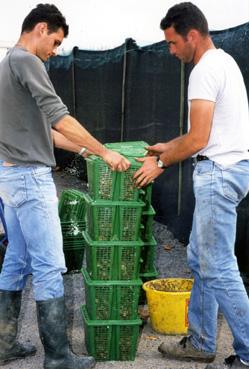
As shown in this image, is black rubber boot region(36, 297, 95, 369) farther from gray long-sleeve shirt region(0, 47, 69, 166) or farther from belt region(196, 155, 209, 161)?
belt region(196, 155, 209, 161)

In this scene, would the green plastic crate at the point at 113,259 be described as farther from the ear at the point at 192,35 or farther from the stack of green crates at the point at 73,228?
the stack of green crates at the point at 73,228

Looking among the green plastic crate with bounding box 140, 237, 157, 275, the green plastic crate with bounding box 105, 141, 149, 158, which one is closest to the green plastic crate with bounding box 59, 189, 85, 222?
the green plastic crate with bounding box 140, 237, 157, 275

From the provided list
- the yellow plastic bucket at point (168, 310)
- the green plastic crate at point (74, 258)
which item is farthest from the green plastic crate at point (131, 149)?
the green plastic crate at point (74, 258)

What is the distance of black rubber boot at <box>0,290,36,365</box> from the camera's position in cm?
480

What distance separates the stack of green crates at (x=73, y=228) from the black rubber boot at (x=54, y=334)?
102 inches

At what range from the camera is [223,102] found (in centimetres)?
425

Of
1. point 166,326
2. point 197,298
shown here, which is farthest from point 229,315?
point 166,326

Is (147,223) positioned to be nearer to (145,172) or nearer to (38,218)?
(145,172)

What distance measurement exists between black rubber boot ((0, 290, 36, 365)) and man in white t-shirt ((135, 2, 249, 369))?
1.41 m

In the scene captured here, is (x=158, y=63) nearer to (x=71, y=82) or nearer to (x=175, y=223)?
(x=175, y=223)

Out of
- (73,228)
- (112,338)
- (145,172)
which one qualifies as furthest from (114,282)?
(73,228)

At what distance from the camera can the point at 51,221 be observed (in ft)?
14.6

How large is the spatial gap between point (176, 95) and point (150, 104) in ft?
3.18

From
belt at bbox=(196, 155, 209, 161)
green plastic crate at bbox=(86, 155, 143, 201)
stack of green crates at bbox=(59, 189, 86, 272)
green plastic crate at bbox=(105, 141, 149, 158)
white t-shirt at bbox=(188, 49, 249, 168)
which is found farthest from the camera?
stack of green crates at bbox=(59, 189, 86, 272)
